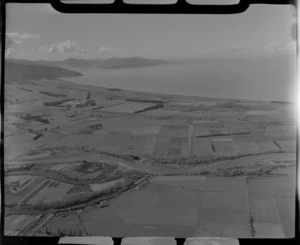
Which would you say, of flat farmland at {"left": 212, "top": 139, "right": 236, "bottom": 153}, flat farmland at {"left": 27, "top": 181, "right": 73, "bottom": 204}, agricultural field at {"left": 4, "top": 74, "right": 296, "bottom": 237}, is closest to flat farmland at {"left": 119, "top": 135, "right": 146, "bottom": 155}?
agricultural field at {"left": 4, "top": 74, "right": 296, "bottom": 237}

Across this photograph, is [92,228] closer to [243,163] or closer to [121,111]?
[121,111]

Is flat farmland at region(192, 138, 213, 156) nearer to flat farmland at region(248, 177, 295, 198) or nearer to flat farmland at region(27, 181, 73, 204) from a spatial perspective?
flat farmland at region(248, 177, 295, 198)

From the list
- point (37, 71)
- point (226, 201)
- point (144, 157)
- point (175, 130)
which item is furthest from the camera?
point (144, 157)

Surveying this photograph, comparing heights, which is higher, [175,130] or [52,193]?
[175,130]

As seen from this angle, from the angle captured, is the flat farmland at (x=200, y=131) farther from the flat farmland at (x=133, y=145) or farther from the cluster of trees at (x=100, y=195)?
the cluster of trees at (x=100, y=195)

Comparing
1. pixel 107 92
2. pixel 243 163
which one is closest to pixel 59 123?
pixel 107 92

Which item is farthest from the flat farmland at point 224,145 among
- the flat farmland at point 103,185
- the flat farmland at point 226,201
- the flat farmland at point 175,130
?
the flat farmland at point 103,185

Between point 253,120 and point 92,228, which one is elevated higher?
point 253,120

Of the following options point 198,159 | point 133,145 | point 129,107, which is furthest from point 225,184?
point 129,107

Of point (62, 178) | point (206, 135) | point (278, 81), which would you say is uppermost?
point (278, 81)

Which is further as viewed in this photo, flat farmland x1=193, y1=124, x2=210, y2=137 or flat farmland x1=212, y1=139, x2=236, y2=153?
flat farmland x1=212, y1=139, x2=236, y2=153

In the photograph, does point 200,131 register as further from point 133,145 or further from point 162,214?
point 162,214
